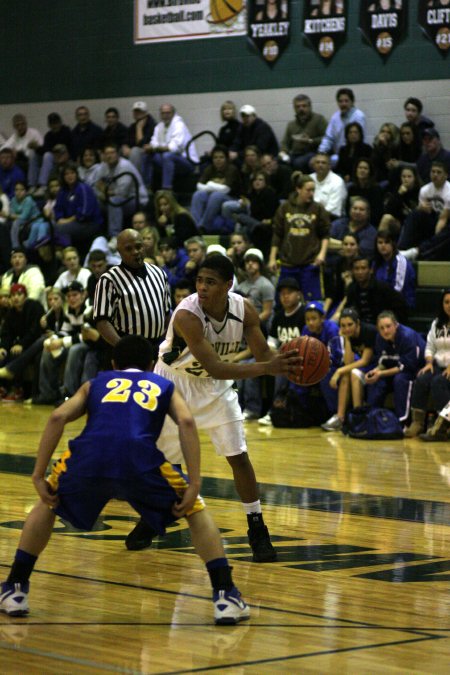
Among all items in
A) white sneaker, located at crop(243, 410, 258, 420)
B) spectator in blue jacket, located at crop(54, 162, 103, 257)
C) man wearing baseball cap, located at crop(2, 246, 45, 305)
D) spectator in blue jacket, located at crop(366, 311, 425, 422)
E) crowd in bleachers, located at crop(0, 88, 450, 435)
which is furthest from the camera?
spectator in blue jacket, located at crop(54, 162, 103, 257)

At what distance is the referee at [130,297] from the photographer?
750cm

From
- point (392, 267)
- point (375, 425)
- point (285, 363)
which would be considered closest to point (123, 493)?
point (285, 363)

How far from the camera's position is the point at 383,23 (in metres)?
16.2

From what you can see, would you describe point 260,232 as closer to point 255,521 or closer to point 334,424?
point 334,424

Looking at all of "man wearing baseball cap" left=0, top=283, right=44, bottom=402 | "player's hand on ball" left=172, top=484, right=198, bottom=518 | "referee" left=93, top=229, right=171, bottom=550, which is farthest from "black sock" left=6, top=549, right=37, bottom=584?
"man wearing baseball cap" left=0, top=283, right=44, bottom=402

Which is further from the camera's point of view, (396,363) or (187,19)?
(187,19)

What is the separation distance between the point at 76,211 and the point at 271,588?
38.6 feet

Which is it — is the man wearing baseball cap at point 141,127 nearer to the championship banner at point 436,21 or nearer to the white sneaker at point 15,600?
the championship banner at point 436,21

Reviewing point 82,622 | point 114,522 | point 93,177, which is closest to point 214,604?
point 82,622

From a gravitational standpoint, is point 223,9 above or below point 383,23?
above

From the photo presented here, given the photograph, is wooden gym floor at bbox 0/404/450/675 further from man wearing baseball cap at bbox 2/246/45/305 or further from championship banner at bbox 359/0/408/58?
championship banner at bbox 359/0/408/58

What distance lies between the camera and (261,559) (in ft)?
19.7

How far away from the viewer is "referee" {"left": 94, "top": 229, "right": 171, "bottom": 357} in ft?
24.6

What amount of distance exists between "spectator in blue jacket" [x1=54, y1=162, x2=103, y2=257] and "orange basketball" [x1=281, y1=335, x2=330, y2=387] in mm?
10564
